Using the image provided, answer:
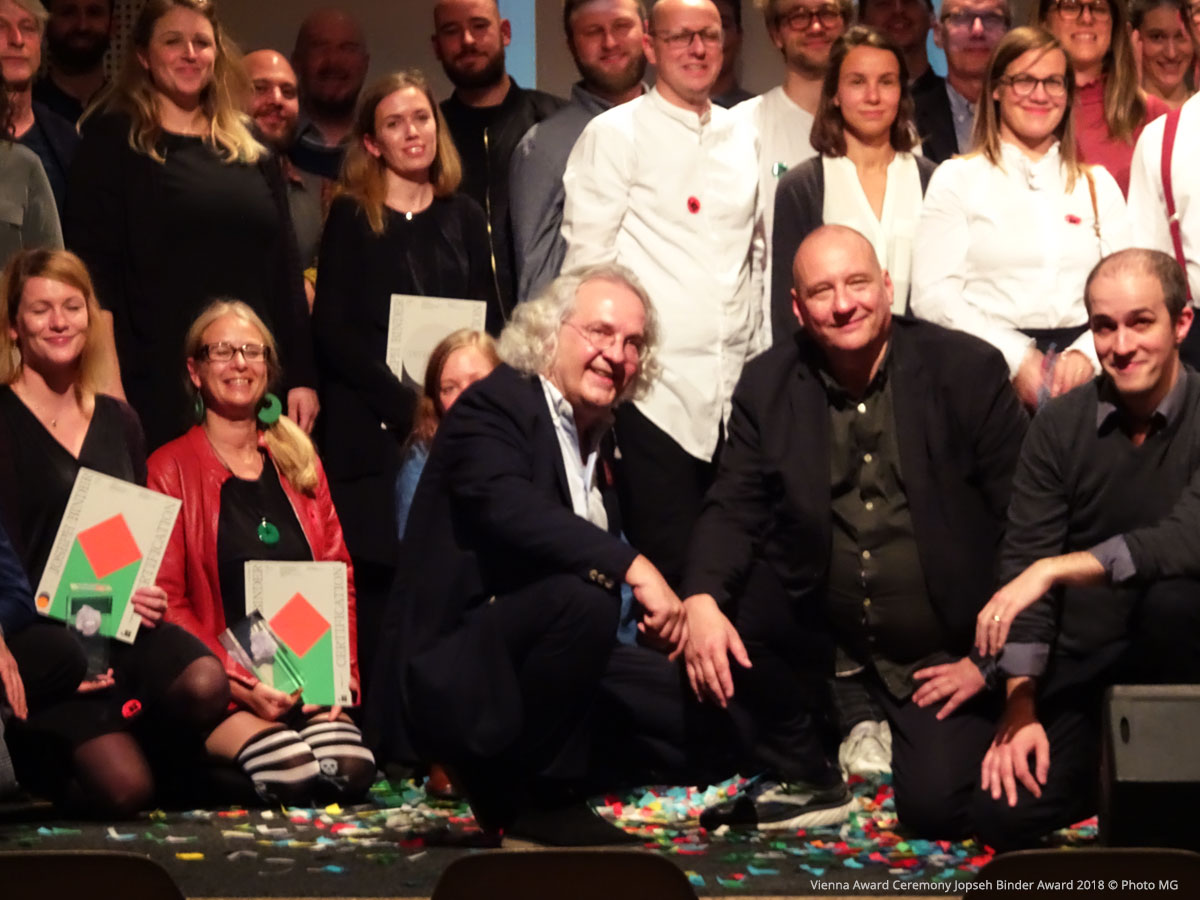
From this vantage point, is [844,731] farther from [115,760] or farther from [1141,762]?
[115,760]

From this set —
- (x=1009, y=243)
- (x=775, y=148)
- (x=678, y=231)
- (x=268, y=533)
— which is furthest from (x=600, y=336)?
(x=775, y=148)

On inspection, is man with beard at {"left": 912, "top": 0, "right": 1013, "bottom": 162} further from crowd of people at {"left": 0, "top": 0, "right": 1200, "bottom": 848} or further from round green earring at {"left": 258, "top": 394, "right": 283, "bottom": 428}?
round green earring at {"left": 258, "top": 394, "right": 283, "bottom": 428}

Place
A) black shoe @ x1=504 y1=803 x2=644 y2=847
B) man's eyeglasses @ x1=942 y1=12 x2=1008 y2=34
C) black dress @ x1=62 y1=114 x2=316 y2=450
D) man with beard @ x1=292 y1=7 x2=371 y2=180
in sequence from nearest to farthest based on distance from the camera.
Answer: black shoe @ x1=504 y1=803 x2=644 y2=847 → black dress @ x1=62 y1=114 x2=316 y2=450 → man's eyeglasses @ x1=942 y1=12 x2=1008 y2=34 → man with beard @ x1=292 y1=7 x2=371 y2=180

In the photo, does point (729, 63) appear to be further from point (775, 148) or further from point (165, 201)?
point (165, 201)

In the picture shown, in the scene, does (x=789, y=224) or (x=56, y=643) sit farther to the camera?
(x=789, y=224)

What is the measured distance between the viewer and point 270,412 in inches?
175

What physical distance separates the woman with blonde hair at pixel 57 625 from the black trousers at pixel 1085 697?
1756 millimetres

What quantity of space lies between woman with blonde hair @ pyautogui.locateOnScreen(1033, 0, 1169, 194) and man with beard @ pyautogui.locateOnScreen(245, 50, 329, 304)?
81.7 inches

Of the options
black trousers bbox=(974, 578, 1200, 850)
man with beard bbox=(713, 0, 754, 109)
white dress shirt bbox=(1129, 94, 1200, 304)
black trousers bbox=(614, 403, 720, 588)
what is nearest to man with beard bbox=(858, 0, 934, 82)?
man with beard bbox=(713, 0, 754, 109)

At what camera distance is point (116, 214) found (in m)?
4.55

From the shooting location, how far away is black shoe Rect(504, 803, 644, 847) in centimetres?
343

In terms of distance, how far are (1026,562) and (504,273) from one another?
194 cm

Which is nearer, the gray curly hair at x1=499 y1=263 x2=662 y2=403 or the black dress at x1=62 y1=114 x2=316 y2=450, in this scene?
the gray curly hair at x1=499 y1=263 x2=662 y2=403

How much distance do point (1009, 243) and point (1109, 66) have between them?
2.40ft
